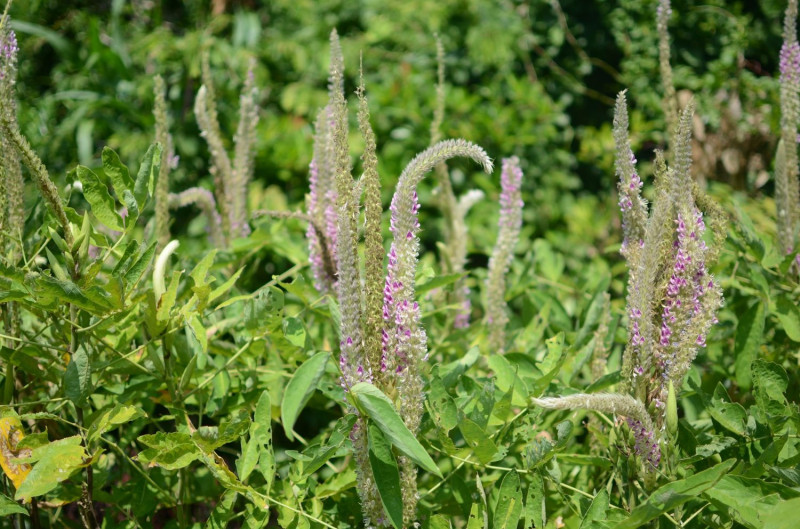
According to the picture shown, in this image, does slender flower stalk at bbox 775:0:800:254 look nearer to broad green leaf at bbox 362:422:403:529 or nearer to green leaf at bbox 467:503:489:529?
green leaf at bbox 467:503:489:529

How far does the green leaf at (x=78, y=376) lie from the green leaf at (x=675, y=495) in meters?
0.84

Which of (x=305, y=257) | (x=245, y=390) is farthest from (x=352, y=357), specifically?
(x=305, y=257)

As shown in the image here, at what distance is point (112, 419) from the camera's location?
1.23m

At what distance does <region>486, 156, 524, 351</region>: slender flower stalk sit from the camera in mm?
1865

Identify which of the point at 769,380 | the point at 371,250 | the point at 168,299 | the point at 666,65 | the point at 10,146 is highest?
the point at 666,65

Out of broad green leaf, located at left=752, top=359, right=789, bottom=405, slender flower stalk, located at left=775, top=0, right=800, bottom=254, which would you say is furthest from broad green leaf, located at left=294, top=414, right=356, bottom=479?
slender flower stalk, located at left=775, top=0, right=800, bottom=254

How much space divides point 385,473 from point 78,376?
0.52 metres

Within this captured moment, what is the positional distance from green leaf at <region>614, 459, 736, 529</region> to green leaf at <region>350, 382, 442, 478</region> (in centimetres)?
28

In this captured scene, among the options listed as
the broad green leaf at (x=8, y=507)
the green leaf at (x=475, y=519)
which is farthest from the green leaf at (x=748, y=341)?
the broad green leaf at (x=8, y=507)

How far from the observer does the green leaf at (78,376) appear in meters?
1.24

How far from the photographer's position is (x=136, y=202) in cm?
135

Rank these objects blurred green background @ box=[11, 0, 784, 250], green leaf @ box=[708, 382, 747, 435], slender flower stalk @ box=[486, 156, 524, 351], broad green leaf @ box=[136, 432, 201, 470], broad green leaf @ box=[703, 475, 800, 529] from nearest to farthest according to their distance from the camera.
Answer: broad green leaf @ box=[703, 475, 800, 529] → broad green leaf @ box=[136, 432, 201, 470] → green leaf @ box=[708, 382, 747, 435] → slender flower stalk @ box=[486, 156, 524, 351] → blurred green background @ box=[11, 0, 784, 250]

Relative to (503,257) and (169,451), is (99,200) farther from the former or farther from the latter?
(503,257)

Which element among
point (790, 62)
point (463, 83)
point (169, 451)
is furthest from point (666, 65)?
point (463, 83)
